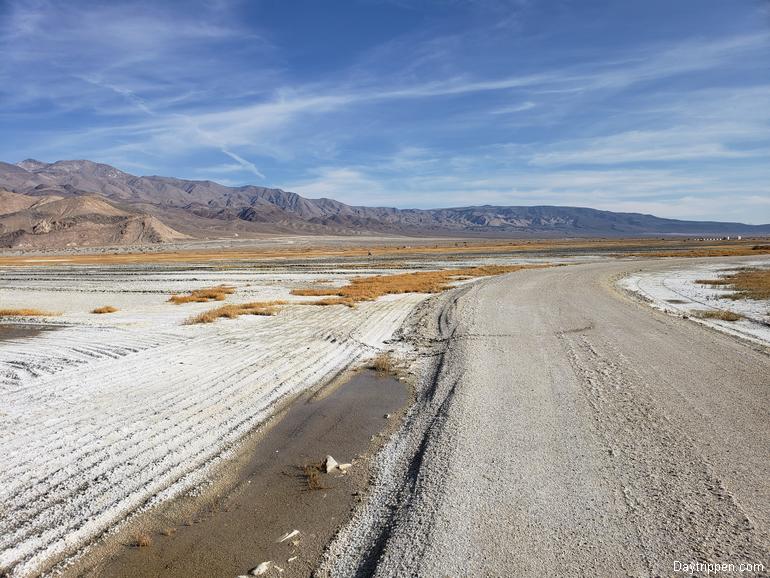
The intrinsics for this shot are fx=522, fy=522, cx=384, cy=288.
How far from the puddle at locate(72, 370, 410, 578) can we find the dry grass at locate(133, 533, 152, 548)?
3cm

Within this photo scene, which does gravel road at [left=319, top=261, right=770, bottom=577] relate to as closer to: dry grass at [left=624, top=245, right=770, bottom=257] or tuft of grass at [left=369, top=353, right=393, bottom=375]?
tuft of grass at [left=369, top=353, right=393, bottom=375]

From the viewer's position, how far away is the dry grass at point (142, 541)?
4925 mm

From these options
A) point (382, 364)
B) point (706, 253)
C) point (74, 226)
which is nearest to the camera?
point (382, 364)

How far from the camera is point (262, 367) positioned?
11797 mm

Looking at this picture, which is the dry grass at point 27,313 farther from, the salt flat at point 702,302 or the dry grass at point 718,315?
the dry grass at point 718,315

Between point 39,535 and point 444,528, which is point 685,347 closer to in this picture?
point 444,528

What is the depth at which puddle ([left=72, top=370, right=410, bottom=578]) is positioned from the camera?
469cm

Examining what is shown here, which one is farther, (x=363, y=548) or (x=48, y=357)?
(x=48, y=357)

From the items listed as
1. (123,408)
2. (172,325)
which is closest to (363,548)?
(123,408)

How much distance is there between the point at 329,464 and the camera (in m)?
6.54

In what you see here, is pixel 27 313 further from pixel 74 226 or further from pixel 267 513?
pixel 74 226

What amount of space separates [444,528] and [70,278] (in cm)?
4879

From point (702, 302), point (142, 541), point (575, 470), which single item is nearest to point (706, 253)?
point (702, 302)

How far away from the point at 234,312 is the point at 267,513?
52.3 feet
